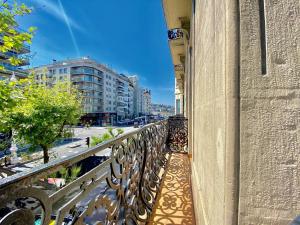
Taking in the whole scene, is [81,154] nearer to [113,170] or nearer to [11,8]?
[113,170]

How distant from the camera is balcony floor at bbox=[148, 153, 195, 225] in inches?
102

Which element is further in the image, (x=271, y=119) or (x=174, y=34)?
(x=174, y=34)

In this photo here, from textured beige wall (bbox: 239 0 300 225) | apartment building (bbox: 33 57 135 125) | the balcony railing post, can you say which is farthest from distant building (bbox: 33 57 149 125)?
textured beige wall (bbox: 239 0 300 225)

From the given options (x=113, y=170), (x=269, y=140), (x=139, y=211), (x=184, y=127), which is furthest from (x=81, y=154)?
(x=184, y=127)

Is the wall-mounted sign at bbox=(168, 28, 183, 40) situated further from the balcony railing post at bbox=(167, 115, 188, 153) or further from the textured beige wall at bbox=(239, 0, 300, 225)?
the textured beige wall at bbox=(239, 0, 300, 225)

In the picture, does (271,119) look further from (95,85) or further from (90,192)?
(95,85)

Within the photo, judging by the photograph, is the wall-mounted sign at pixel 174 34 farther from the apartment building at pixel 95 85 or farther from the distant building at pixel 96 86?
the apartment building at pixel 95 85

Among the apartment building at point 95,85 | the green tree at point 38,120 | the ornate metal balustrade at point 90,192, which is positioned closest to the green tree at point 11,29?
the ornate metal balustrade at point 90,192

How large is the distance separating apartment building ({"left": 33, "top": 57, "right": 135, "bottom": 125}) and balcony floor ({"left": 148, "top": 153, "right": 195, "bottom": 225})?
43452mm

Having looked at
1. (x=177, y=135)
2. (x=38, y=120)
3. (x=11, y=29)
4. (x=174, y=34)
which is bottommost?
(x=177, y=135)

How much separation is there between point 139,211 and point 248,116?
6.45 feet

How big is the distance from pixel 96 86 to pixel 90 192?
5836cm

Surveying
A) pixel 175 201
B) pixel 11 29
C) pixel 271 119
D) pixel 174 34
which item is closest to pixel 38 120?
pixel 11 29

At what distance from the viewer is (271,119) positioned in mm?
940
